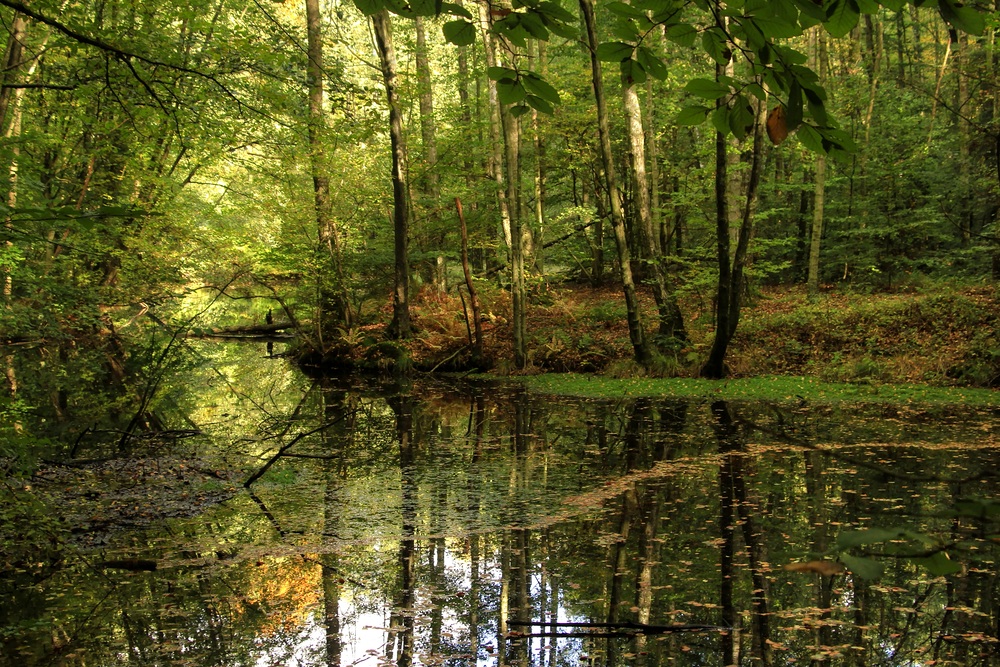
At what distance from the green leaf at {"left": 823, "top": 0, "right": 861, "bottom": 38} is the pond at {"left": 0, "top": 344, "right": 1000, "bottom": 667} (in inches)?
37.2

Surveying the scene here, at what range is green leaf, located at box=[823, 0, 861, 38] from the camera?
1466mm

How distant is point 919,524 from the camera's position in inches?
215

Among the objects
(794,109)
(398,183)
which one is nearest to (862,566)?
(794,109)

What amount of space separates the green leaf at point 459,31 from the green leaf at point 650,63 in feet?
1.64

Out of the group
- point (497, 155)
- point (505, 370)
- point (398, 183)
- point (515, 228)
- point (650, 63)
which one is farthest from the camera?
A: point (497, 155)

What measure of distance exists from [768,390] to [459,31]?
11761 millimetres

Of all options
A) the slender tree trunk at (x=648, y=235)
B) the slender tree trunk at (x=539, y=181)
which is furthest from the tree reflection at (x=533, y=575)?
the slender tree trunk at (x=539, y=181)

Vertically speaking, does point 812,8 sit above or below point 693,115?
above

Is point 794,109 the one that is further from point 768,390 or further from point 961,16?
point 768,390

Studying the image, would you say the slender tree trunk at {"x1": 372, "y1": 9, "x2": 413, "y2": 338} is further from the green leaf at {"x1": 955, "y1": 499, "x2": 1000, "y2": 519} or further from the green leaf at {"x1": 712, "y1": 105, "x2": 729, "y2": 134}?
the green leaf at {"x1": 955, "y1": 499, "x2": 1000, "y2": 519}

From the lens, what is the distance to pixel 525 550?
5395mm

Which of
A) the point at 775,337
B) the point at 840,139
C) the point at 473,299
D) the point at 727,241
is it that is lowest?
the point at 775,337

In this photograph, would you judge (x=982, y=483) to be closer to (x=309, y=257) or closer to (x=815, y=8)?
(x=815, y=8)

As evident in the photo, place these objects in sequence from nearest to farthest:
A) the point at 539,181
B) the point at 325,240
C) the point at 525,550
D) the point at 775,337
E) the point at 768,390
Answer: the point at 525,550, the point at 768,390, the point at 775,337, the point at 325,240, the point at 539,181
